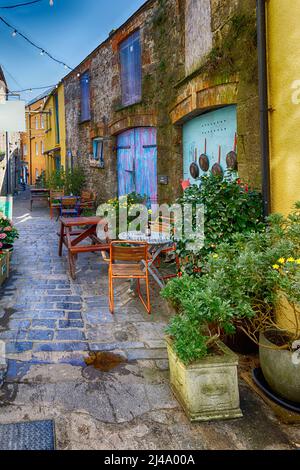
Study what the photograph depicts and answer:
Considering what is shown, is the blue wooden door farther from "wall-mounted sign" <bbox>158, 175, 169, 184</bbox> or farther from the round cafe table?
the round cafe table

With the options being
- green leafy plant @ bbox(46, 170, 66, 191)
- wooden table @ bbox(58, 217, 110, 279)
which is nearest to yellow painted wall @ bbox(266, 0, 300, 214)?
wooden table @ bbox(58, 217, 110, 279)

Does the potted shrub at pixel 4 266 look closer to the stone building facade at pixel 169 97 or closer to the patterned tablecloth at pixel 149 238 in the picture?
the patterned tablecloth at pixel 149 238

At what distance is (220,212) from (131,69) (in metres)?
6.98

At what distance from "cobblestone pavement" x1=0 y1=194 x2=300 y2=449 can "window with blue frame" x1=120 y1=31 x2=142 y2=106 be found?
532 cm

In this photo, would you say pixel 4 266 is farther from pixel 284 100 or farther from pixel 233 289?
pixel 284 100

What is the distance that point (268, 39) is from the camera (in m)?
4.10

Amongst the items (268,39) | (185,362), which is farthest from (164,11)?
(185,362)

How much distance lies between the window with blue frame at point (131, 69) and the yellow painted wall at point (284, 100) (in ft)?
17.9

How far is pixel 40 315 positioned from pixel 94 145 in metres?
9.10

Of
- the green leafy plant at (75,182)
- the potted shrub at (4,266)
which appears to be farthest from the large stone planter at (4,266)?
the green leafy plant at (75,182)

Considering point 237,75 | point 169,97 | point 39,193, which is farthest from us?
point 39,193

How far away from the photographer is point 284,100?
12.7ft

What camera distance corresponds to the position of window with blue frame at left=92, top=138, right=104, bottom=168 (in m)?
12.3

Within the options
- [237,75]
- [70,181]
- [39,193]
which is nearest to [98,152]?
[70,181]
